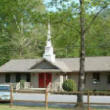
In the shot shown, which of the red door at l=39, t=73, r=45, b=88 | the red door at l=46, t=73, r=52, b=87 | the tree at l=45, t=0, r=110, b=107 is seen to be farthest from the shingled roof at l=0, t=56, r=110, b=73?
the tree at l=45, t=0, r=110, b=107

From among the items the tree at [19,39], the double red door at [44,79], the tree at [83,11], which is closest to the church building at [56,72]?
the double red door at [44,79]

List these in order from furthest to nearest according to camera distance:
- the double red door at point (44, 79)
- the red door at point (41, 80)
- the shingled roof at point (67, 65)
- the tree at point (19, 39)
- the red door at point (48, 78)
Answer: the tree at point (19, 39)
the red door at point (41, 80)
the double red door at point (44, 79)
the red door at point (48, 78)
the shingled roof at point (67, 65)

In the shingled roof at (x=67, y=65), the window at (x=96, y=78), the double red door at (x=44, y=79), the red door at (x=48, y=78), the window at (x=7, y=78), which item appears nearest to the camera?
the shingled roof at (x=67, y=65)

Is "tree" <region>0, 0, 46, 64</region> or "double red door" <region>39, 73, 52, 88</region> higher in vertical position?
"tree" <region>0, 0, 46, 64</region>

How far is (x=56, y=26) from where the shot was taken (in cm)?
2225

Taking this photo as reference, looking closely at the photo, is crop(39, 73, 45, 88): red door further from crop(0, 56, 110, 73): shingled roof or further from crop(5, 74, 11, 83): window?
crop(5, 74, 11, 83): window

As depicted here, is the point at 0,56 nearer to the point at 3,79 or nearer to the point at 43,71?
the point at 3,79

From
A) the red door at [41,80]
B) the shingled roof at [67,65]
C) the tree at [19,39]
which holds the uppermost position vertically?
the tree at [19,39]

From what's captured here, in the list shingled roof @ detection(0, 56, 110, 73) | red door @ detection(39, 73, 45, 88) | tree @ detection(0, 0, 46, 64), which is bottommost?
red door @ detection(39, 73, 45, 88)

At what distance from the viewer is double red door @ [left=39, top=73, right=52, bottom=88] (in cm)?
4241

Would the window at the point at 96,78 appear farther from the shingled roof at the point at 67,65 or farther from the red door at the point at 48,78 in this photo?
the red door at the point at 48,78

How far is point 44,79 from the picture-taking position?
42.8 m

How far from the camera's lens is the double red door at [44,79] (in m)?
42.4

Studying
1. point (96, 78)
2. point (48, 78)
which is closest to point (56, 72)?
point (48, 78)
